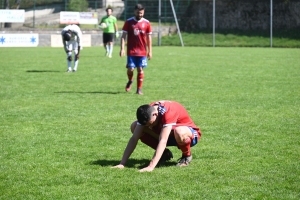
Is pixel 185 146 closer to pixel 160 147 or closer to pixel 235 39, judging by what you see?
pixel 160 147

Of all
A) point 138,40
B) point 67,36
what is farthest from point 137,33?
point 67,36

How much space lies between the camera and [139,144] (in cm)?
900

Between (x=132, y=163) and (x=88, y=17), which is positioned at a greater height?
(x=88, y=17)

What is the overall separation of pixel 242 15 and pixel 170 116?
Result: 40487 mm

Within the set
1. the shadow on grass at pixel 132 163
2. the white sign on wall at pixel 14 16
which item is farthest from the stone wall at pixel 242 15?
the shadow on grass at pixel 132 163

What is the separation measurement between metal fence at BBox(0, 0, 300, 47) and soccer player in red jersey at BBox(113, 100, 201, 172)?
35.4 metres

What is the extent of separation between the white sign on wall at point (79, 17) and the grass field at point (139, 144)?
2663 centimetres

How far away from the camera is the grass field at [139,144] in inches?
251

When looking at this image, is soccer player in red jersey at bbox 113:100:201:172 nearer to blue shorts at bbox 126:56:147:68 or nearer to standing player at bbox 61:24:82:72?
blue shorts at bbox 126:56:147:68

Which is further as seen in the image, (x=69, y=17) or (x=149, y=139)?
(x=69, y=17)

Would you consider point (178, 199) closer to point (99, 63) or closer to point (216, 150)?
point (216, 150)

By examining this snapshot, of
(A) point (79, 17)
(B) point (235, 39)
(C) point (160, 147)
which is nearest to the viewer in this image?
(C) point (160, 147)

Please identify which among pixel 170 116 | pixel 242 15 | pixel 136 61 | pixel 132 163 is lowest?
pixel 132 163

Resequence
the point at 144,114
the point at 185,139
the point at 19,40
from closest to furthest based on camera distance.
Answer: the point at 144,114 → the point at 185,139 → the point at 19,40
